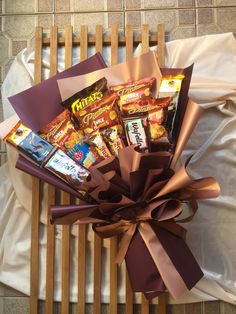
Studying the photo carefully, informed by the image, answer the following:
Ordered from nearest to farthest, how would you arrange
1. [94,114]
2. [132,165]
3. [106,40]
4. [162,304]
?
[132,165], [94,114], [162,304], [106,40]

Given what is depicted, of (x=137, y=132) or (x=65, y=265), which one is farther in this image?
(x=65, y=265)

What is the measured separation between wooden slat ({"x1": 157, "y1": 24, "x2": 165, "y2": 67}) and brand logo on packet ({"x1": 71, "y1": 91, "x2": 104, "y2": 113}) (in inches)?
10.2

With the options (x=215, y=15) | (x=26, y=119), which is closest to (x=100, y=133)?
(x=26, y=119)

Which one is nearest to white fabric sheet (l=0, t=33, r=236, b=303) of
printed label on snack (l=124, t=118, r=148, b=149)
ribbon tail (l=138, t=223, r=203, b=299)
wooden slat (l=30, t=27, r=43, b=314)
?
wooden slat (l=30, t=27, r=43, b=314)

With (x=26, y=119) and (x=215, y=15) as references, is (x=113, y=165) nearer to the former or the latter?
(x=26, y=119)

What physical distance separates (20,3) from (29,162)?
62 cm

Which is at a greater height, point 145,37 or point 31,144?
point 145,37

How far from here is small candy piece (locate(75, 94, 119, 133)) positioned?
962 mm

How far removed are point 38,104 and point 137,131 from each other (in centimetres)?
30

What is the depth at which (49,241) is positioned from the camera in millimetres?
1117

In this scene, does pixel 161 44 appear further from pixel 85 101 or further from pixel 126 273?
pixel 126 273

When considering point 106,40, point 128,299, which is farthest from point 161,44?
point 128,299

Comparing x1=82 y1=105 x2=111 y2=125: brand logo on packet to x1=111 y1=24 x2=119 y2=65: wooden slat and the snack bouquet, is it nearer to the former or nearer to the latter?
the snack bouquet

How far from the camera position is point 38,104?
1.04 m
